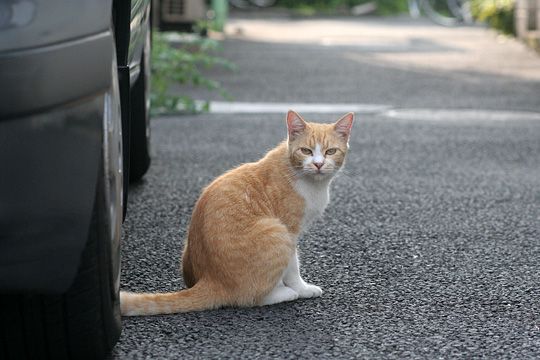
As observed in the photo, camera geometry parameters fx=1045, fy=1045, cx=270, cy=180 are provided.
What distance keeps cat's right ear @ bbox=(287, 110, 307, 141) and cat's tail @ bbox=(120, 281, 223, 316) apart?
28.1 inches

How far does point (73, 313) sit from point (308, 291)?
46.6 inches

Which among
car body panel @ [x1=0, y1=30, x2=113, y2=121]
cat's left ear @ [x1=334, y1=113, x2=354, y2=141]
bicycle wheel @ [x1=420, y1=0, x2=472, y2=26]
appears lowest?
bicycle wheel @ [x1=420, y1=0, x2=472, y2=26]

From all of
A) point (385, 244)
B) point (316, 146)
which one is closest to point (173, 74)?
point (385, 244)

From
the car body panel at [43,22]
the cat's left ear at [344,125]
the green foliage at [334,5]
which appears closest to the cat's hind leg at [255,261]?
the cat's left ear at [344,125]

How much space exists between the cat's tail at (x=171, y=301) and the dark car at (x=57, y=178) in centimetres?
49

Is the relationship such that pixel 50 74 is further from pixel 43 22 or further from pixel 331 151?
pixel 331 151

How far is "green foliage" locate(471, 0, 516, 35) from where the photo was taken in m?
16.5

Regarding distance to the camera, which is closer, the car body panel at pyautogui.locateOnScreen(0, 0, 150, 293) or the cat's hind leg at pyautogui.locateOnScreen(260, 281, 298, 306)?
the car body panel at pyautogui.locateOnScreen(0, 0, 150, 293)

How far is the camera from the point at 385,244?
4.62 m

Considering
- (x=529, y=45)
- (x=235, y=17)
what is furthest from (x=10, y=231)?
(x=235, y=17)

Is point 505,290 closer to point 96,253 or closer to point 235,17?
point 96,253

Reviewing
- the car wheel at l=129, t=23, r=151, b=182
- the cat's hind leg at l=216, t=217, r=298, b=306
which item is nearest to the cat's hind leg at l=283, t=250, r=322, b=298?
the cat's hind leg at l=216, t=217, r=298, b=306

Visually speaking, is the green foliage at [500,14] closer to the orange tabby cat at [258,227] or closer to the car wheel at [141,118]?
the car wheel at [141,118]

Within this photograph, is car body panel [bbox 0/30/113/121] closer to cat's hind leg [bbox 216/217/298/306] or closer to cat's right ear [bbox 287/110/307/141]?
cat's hind leg [bbox 216/217/298/306]
